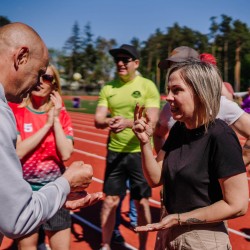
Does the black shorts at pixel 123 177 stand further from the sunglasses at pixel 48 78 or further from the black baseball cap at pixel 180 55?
the sunglasses at pixel 48 78

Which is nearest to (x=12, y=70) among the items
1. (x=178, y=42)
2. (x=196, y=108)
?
(x=196, y=108)

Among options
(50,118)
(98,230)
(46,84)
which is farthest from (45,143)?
(98,230)

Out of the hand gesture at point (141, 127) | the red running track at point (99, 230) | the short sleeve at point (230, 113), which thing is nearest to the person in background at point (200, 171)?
the hand gesture at point (141, 127)

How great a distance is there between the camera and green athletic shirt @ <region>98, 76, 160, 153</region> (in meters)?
4.23

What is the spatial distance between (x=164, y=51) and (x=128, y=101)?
2672 inches

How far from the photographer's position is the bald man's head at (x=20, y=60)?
157 cm

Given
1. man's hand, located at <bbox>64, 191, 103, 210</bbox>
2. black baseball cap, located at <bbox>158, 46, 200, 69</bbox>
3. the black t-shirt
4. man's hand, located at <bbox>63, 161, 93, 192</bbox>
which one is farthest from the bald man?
black baseball cap, located at <bbox>158, 46, 200, 69</bbox>

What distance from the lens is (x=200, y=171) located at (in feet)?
6.86

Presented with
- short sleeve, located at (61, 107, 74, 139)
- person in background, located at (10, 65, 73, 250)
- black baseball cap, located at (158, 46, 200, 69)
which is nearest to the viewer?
person in background, located at (10, 65, 73, 250)

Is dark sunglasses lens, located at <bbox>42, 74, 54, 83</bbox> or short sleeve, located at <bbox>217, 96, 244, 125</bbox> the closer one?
short sleeve, located at <bbox>217, 96, 244, 125</bbox>

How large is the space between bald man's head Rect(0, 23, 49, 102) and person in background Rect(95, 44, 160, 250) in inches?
93.9

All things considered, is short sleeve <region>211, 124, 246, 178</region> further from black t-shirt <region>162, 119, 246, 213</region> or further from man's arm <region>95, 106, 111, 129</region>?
man's arm <region>95, 106, 111, 129</region>

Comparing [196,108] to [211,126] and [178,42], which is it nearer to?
[211,126]

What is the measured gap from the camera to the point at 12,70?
157cm
